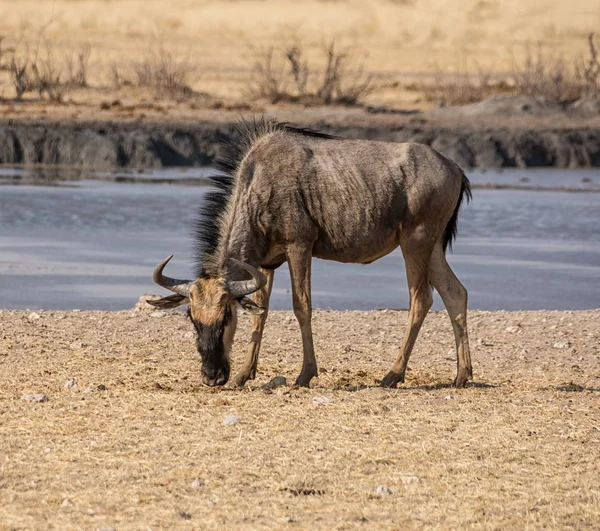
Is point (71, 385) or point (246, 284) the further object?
point (71, 385)

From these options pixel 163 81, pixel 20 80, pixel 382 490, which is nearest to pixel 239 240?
pixel 382 490

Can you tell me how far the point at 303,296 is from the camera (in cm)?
925

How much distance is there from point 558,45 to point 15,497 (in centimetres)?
9460

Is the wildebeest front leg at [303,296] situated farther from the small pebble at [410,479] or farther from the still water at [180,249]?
the still water at [180,249]

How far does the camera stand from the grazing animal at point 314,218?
902 cm

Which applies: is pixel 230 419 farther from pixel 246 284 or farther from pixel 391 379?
pixel 391 379

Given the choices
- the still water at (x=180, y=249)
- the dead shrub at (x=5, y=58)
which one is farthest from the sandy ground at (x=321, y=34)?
the still water at (x=180, y=249)

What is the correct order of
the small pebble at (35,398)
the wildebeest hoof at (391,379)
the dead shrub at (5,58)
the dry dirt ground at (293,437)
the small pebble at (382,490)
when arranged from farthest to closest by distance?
1. the dead shrub at (5,58)
2. the wildebeest hoof at (391,379)
3. the small pebble at (35,398)
4. the small pebble at (382,490)
5. the dry dirt ground at (293,437)

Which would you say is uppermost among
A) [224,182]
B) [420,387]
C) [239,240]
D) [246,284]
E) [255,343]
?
[224,182]

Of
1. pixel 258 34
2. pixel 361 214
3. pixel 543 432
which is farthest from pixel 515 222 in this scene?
pixel 258 34

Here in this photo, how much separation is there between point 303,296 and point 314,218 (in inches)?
22.9

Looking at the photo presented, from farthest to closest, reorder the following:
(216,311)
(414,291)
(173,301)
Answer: (414,291)
(173,301)
(216,311)

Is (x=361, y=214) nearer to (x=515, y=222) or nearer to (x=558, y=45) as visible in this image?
(x=515, y=222)

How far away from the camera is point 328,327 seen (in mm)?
11789
